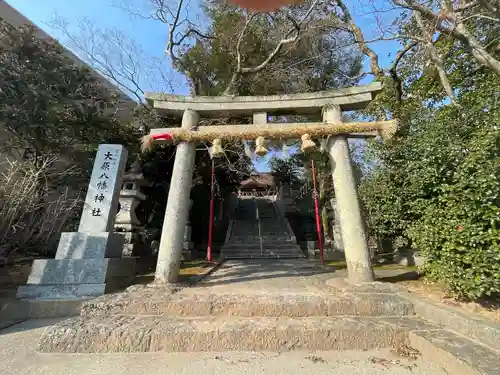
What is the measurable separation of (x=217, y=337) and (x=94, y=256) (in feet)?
11.4

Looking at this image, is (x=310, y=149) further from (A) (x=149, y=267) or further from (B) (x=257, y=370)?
(A) (x=149, y=267)

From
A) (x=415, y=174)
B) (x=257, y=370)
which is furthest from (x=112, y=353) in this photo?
(x=415, y=174)

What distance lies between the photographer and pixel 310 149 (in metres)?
5.12

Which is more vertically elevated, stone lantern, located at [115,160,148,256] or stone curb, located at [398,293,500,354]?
stone lantern, located at [115,160,148,256]

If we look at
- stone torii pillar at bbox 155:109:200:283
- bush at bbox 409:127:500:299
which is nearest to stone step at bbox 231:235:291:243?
stone torii pillar at bbox 155:109:200:283

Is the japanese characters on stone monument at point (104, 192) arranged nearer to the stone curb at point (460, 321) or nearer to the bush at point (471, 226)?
the stone curb at point (460, 321)

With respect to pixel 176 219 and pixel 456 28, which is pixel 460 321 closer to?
pixel 176 219

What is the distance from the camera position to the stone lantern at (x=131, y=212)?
7.54 m

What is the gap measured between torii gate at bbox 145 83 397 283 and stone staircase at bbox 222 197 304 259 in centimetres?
616

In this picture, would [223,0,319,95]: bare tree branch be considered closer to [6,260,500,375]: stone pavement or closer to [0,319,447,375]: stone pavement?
[6,260,500,375]: stone pavement

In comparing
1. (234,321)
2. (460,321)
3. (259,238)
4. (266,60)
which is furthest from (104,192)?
(259,238)

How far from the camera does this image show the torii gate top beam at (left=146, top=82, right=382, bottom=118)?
544 cm

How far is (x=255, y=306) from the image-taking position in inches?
147

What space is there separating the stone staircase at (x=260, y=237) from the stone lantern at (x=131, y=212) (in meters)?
4.04
